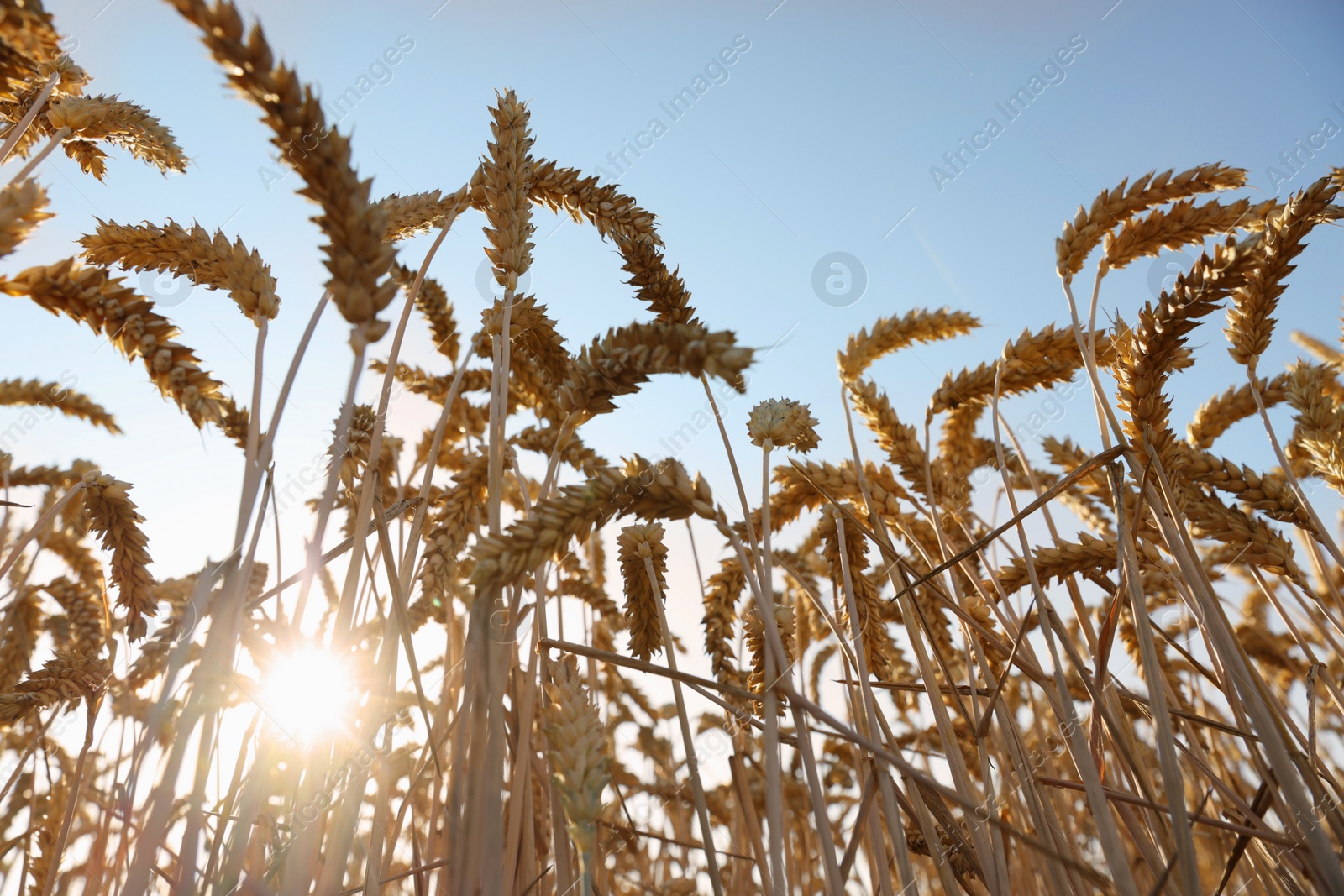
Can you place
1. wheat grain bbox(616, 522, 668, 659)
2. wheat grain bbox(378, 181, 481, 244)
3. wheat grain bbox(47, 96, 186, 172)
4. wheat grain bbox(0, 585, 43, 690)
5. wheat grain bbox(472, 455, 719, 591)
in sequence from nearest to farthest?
wheat grain bbox(472, 455, 719, 591) → wheat grain bbox(616, 522, 668, 659) → wheat grain bbox(47, 96, 186, 172) → wheat grain bbox(378, 181, 481, 244) → wheat grain bbox(0, 585, 43, 690)

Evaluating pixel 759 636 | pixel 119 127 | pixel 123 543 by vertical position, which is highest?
pixel 119 127

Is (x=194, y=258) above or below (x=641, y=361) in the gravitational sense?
above

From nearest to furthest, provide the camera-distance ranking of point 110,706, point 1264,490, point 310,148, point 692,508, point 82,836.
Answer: point 310,148 → point 692,508 → point 1264,490 → point 110,706 → point 82,836

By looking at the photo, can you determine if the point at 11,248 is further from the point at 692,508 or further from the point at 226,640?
the point at 692,508

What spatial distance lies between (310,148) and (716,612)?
1.65 meters

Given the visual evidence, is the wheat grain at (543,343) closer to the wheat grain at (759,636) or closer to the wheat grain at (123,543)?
the wheat grain at (759,636)

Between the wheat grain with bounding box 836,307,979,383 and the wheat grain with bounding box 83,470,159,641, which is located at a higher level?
the wheat grain with bounding box 836,307,979,383

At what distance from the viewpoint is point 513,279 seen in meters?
1.48

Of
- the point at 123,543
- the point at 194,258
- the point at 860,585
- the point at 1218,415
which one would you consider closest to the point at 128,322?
the point at 194,258

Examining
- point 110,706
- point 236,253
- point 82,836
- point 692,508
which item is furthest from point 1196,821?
point 82,836

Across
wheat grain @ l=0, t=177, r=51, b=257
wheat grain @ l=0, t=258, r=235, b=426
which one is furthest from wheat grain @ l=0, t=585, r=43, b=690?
wheat grain @ l=0, t=177, r=51, b=257

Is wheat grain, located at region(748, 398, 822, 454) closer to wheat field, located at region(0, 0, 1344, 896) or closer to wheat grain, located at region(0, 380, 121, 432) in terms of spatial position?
wheat field, located at region(0, 0, 1344, 896)

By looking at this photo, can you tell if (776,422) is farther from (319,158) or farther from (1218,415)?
(1218,415)

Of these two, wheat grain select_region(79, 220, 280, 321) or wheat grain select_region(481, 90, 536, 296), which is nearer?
wheat grain select_region(79, 220, 280, 321)
